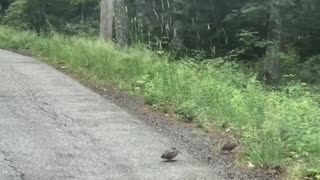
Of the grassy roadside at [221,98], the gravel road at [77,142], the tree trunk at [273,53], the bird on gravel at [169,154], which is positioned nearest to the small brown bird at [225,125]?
the grassy roadside at [221,98]

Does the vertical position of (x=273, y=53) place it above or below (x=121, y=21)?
below

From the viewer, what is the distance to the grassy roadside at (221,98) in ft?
19.8

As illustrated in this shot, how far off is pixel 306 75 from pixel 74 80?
318 inches

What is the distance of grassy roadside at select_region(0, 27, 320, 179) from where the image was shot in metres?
6.03

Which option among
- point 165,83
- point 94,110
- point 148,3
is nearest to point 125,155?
point 94,110

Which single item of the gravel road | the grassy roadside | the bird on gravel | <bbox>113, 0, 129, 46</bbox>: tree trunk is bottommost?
the gravel road

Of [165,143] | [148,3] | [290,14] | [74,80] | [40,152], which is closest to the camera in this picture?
[40,152]

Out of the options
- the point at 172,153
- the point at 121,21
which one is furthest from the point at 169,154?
the point at 121,21

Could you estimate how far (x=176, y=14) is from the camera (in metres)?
19.5

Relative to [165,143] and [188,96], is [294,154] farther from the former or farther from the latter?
[188,96]

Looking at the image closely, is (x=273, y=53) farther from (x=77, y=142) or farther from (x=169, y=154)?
(x=169, y=154)

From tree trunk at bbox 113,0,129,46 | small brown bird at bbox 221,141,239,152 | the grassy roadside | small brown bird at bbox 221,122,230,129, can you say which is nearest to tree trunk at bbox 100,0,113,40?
tree trunk at bbox 113,0,129,46

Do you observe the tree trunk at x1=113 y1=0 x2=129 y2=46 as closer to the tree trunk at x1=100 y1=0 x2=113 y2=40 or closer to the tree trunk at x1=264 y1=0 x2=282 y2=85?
the tree trunk at x1=100 y1=0 x2=113 y2=40

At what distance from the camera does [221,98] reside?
842cm
